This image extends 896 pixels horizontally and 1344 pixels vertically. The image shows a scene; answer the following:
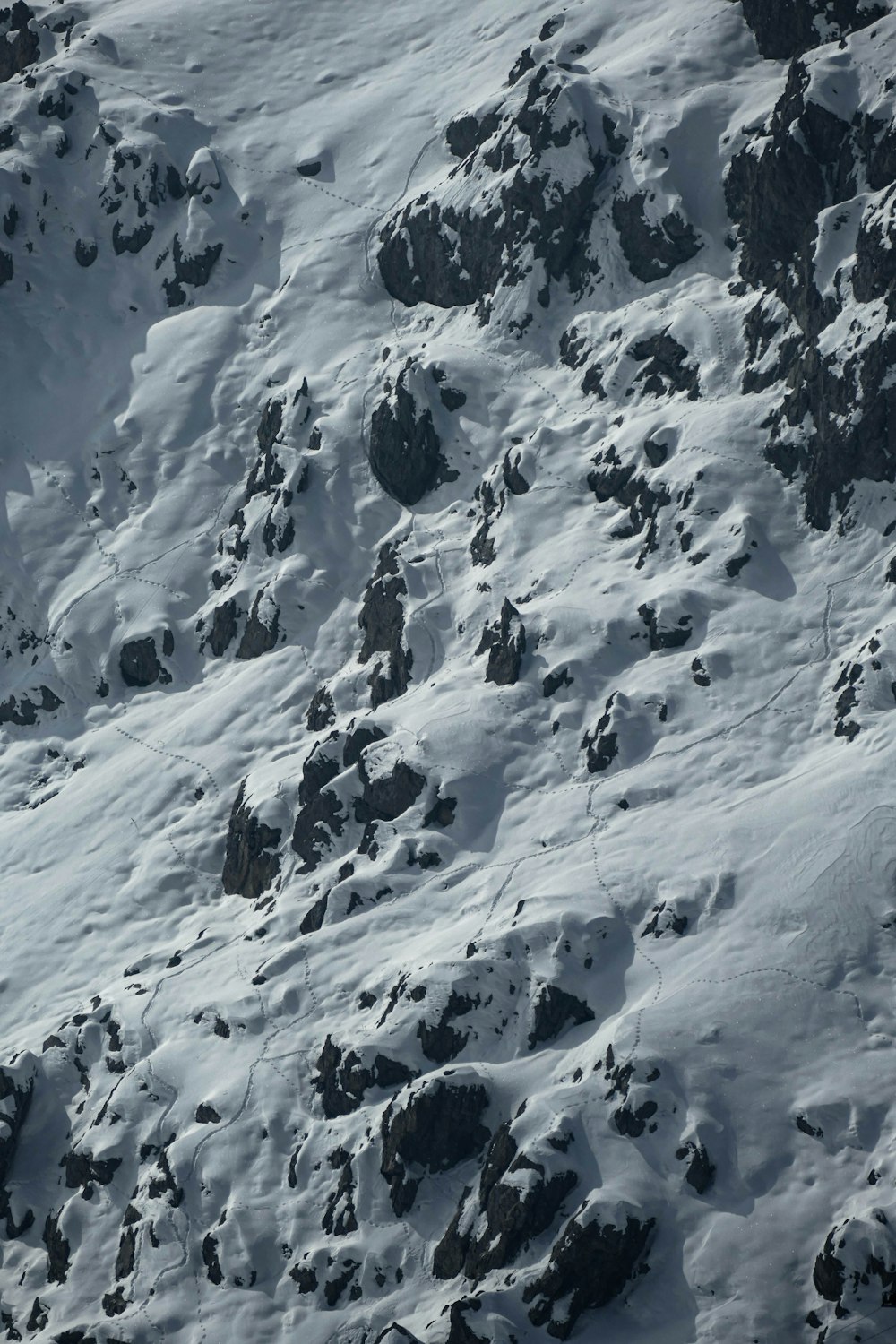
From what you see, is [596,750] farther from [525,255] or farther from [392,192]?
[392,192]

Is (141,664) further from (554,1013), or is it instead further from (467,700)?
(554,1013)

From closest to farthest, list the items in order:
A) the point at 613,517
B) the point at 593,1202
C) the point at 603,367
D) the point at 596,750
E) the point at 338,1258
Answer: the point at 593,1202
the point at 338,1258
the point at 596,750
the point at 613,517
the point at 603,367

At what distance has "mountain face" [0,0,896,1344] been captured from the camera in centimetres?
4028

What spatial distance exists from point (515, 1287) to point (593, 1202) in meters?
2.65

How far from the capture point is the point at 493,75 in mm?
70688

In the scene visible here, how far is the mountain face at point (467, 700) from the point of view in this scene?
40281 millimetres

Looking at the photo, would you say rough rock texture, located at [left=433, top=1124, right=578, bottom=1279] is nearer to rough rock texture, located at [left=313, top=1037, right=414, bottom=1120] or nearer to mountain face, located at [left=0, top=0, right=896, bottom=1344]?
mountain face, located at [left=0, top=0, right=896, bottom=1344]

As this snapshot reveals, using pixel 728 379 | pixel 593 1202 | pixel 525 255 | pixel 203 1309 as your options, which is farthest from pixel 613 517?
pixel 203 1309

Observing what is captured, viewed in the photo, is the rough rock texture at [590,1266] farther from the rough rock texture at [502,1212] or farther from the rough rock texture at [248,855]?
the rough rock texture at [248,855]

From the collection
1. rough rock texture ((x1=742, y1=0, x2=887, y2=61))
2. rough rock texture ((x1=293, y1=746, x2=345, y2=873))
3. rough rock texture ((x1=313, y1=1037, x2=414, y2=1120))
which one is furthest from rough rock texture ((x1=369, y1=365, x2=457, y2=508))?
rough rock texture ((x1=313, y1=1037, x2=414, y2=1120))

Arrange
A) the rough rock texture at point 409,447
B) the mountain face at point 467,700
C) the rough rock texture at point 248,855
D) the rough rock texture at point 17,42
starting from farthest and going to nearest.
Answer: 1. the rough rock texture at point 17,42
2. the rough rock texture at point 409,447
3. the rough rock texture at point 248,855
4. the mountain face at point 467,700

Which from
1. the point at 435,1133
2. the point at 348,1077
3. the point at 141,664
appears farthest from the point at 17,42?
the point at 435,1133

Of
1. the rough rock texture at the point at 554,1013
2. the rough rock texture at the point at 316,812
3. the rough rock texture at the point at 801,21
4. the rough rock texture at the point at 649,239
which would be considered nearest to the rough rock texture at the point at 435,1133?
the rough rock texture at the point at 554,1013

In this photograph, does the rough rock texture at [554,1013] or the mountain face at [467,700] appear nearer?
the mountain face at [467,700]
